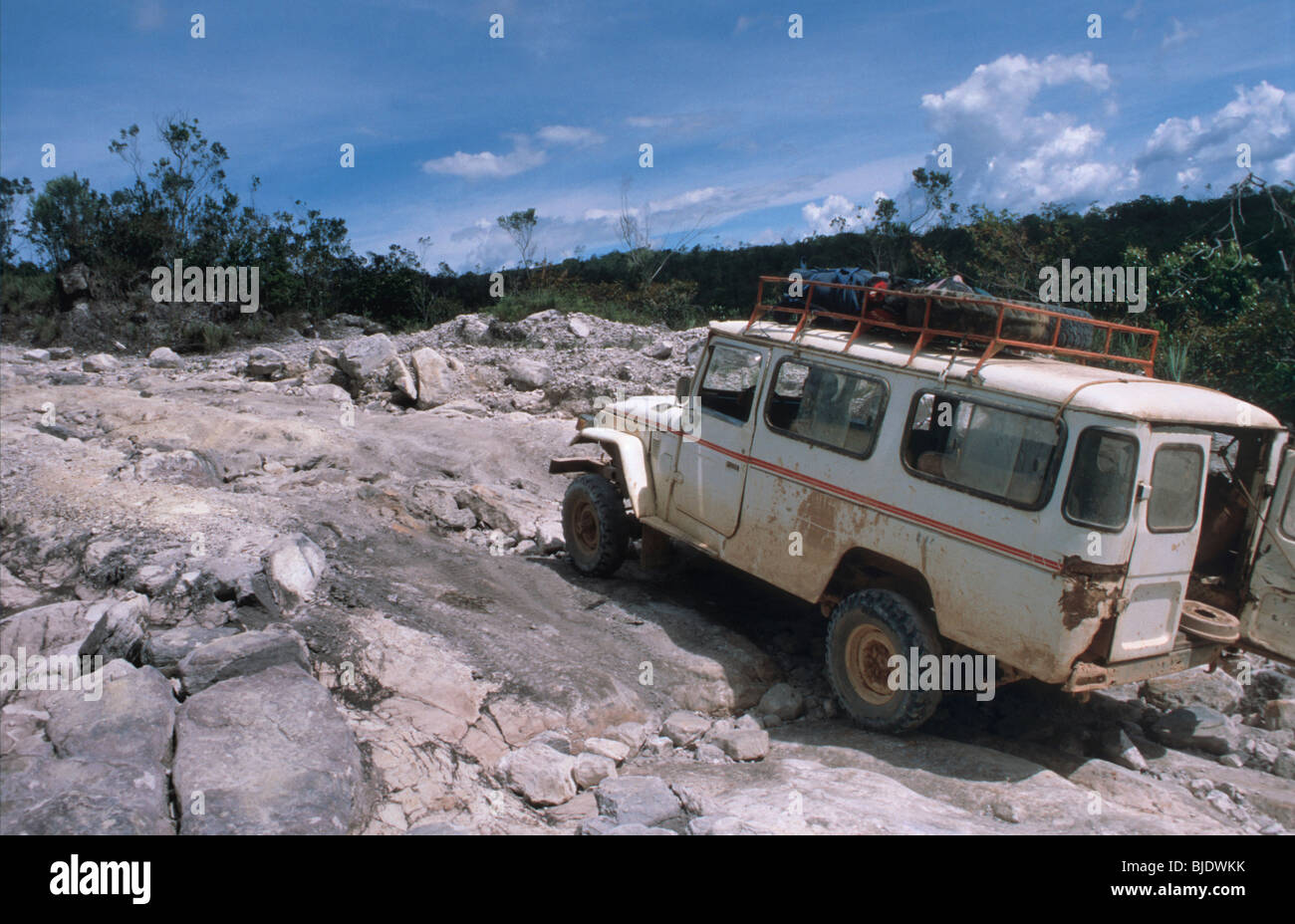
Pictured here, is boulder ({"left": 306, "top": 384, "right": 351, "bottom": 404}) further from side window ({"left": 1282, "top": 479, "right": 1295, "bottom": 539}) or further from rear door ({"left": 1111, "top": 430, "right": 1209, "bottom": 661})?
side window ({"left": 1282, "top": 479, "right": 1295, "bottom": 539})

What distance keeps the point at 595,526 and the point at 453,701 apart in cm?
246

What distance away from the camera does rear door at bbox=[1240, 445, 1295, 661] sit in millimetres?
4715

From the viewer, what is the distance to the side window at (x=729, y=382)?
587 cm

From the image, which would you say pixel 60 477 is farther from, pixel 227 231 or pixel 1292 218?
pixel 227 231

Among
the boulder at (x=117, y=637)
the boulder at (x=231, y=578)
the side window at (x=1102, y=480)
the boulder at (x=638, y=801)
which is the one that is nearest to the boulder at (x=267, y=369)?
the boulder at (x=231, y=578)

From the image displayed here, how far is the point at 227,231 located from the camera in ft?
97.7

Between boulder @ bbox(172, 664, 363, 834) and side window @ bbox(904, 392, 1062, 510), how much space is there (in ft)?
10.7

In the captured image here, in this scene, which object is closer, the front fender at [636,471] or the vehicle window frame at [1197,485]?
the vehicle window frame at [1197,485]

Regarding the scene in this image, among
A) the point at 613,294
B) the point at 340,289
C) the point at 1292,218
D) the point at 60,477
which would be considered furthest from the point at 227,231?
the point at 1292,218

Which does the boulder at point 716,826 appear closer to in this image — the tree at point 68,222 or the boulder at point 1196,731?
the boulder at point 1196,731

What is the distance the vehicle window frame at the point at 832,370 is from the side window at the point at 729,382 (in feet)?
0.75

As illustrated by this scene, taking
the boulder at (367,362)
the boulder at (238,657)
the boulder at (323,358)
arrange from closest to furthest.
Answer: the boulder at (238,657), the boulder at (367,362), the boulder at (323,358)

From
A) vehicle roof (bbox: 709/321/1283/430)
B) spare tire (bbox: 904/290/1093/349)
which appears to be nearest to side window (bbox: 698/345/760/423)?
vehicle roof (bbox: 709/321/1283/430)

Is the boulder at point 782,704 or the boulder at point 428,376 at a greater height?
the boulder at point 428,376
